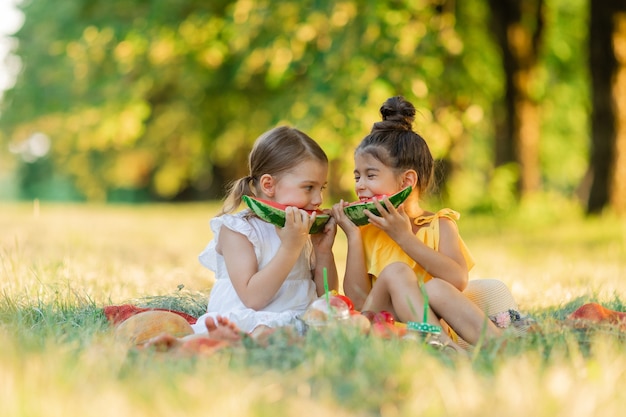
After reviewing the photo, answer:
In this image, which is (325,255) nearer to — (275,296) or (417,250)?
(275,296)

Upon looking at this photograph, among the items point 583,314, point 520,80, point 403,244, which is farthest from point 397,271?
point 520,80

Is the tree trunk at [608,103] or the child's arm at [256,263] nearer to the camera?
the child's arm at [256,263]

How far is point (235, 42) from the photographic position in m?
13.0

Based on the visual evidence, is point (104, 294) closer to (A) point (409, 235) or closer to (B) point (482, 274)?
(A) point (409, 235)

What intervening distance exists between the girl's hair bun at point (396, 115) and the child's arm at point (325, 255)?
0.57 meters

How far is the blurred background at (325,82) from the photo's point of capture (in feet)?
35.1

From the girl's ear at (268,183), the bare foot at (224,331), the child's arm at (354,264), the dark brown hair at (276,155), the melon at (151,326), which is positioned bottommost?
the melon at (151,326)

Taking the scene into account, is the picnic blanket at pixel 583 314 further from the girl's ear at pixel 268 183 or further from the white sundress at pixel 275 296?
the girl's ear at pixel 268 183

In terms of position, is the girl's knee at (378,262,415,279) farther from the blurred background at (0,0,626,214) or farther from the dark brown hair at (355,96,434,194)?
the blurred background at (0,0,626,214)

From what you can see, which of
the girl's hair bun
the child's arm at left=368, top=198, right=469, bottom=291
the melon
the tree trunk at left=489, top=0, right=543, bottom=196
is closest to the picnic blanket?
the melon

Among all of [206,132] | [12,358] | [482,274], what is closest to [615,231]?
[482,274]

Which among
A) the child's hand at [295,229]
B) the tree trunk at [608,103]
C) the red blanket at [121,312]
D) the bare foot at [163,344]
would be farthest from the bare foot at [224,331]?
the tree trunk at [608,103]

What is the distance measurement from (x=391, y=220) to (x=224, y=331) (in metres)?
0.98

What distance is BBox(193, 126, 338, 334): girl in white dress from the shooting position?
399 cm
